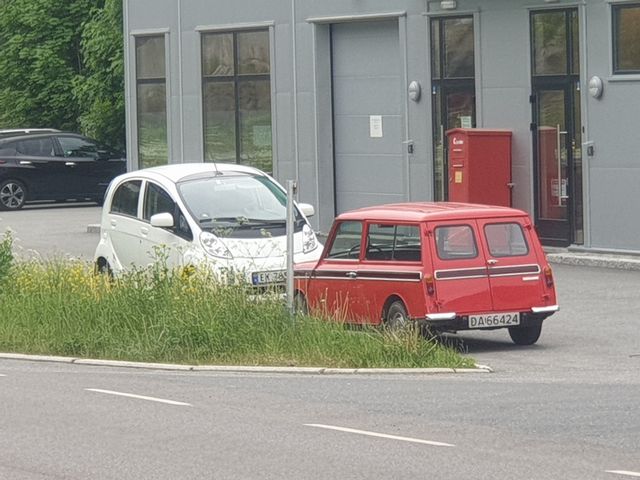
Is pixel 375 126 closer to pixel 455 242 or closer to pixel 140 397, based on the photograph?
pixel 455 242

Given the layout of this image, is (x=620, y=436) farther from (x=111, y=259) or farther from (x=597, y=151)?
(x=597, y=151)

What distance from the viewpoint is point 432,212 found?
16.7 metres

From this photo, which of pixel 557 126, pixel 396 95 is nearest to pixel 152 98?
pixel 396 95

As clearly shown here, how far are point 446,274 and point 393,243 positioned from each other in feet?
2.79

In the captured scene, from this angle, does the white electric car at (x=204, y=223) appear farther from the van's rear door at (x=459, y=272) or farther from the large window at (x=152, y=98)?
the large window at (x=152, y=98)

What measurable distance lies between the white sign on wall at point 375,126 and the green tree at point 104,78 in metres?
20.5

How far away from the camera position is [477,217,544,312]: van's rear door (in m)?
16.3

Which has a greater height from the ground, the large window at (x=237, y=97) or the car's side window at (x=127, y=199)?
the large window at (x=237, y=97)

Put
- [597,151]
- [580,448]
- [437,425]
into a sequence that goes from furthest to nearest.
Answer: [597,151]
[437,425]
[580,448]

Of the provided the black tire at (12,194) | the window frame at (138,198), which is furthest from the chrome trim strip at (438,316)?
the black tire at (12,194)

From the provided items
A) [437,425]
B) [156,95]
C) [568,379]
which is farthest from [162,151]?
[437,425]

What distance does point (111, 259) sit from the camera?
2095 centimetres

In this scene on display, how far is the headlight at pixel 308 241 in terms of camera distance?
1938 centimetres

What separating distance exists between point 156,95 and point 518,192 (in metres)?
9.89
